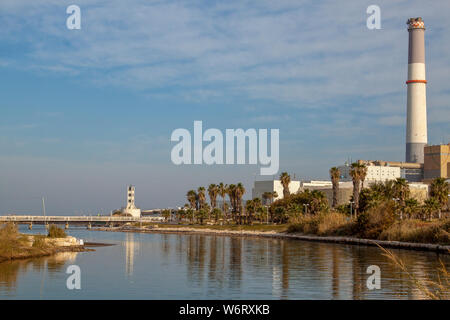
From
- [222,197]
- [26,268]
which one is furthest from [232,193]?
[26,268]

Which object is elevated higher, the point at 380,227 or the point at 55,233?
the point at 55,233

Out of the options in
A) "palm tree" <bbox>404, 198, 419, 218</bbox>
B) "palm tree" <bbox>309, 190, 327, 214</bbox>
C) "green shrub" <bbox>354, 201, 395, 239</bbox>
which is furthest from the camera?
"palm tree" <bbox>309, 190, 327, 214</bbox>

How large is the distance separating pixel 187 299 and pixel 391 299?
1142 centimetres

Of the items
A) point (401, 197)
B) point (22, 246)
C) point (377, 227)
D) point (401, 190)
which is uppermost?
point (401, 190)

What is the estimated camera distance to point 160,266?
53.2 meters

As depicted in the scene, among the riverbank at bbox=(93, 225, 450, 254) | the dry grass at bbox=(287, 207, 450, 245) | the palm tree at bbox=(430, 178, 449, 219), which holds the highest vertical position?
the palm tree at bbox=(430, 178, 449, 219)

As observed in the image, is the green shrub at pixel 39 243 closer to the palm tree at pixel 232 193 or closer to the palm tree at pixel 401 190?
the palm tree at pixel 401 190

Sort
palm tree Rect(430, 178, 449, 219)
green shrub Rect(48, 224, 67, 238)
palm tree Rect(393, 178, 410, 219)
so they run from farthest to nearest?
palm tree Rect(430, 178, 449, 219) → palm tree Rect(393, 178, 410, 219) → green shrub Rect(48, 224, 67, 238)

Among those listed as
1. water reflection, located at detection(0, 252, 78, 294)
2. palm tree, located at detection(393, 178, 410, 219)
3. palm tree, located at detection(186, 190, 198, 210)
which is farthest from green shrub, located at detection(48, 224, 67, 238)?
palm tree, located at detection(186, 190, 198, 210)

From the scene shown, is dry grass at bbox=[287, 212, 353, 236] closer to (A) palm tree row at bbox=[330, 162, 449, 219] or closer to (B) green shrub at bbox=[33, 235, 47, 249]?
(A) palm tree row at bbox=[330, 162, 449, 219]

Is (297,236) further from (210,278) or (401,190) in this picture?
(210,278)

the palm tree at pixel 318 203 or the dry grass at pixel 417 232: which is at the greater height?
the palm tree at pixel 318 203

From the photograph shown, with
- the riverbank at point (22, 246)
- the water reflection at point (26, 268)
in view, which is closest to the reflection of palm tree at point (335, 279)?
the water reflection at point (26, 268)
